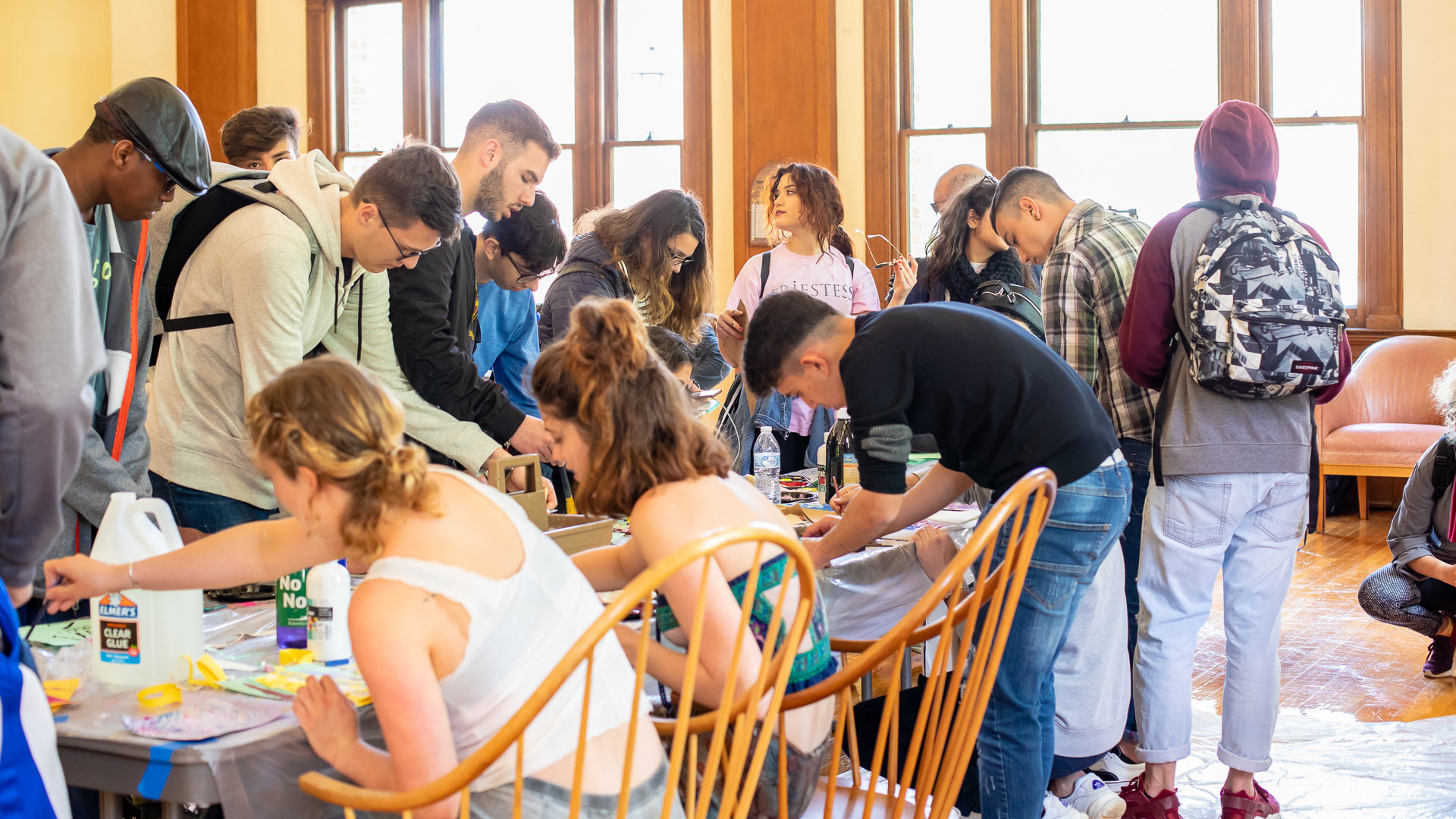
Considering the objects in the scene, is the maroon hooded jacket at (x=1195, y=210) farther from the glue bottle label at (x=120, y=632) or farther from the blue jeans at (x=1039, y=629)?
the glue bottle label at (x=120, y=632)

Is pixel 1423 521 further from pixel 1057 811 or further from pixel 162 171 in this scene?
pixel 162 171

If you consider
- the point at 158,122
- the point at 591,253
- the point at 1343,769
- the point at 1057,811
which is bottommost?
the point at 1343,769

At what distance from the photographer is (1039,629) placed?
212 cm

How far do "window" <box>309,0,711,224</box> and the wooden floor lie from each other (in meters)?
3.93

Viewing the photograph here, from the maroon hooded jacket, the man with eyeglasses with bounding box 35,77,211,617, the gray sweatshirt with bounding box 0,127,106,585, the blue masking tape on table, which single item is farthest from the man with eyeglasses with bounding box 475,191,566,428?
the blue masking tape on table

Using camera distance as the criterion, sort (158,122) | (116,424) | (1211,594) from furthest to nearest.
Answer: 1. (1211,594)
2. (116,424)
3. (158,122)

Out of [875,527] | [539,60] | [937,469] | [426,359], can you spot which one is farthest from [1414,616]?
[539,60]

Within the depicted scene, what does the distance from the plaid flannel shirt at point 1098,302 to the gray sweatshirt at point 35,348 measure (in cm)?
218

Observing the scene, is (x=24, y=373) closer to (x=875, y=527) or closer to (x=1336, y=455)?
(x=875, y=527)

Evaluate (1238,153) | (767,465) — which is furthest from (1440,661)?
(767,465)

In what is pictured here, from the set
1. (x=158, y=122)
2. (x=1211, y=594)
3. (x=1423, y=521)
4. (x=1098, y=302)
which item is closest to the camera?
(x=158, y=122)

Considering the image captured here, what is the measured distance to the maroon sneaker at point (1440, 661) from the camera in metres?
3.71

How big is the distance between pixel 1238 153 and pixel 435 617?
2.09 metres

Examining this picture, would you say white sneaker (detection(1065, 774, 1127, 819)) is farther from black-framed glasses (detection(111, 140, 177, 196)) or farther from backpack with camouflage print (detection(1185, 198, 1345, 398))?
black-framed glasses (detection(111, 140, 177, 196))
